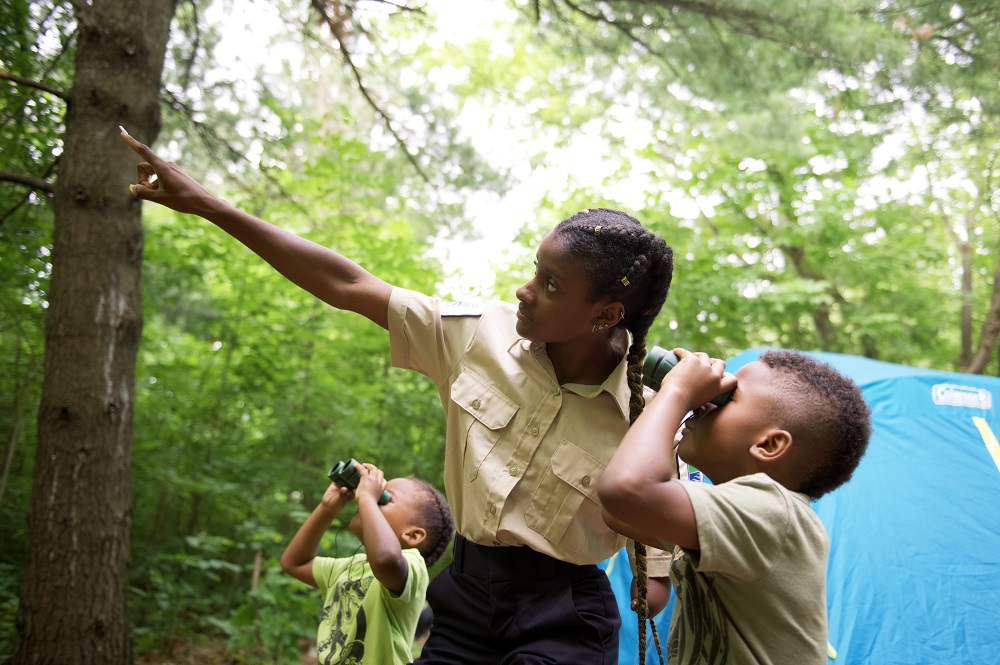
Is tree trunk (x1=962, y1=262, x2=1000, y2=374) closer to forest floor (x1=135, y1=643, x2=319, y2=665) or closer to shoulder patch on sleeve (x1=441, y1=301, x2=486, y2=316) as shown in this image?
forest floor (x1=135, y1=643, x2=319, y2=665)

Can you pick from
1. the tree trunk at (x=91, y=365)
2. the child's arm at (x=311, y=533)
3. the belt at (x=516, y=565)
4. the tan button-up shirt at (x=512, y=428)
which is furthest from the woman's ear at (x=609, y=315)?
the tree trunk at (x=91, y=365)

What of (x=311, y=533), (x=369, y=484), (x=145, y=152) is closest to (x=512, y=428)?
(x=369, y=484)

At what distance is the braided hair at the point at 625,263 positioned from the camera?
63.1 inches

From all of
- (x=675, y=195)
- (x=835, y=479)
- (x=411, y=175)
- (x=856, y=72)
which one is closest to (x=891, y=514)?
(x=835, y=479)

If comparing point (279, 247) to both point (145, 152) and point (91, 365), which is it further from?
point (91, 365)

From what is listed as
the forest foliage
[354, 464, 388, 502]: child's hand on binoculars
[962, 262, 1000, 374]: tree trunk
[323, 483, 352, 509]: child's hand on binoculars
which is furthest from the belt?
[962, 262, 1000, 374]: tree trunk

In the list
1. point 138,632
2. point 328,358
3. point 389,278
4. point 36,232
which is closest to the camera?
point 36,232

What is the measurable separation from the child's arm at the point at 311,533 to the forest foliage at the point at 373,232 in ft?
5.37

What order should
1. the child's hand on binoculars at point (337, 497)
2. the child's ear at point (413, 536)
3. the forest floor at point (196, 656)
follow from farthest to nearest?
1. the forest floor at point (196, 656)
2. the child's ear at point (413, 536)
3. the child's hand on binoculars at point (337, 497)

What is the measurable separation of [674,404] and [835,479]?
0.37m

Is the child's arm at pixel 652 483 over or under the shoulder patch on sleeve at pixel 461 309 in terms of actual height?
under

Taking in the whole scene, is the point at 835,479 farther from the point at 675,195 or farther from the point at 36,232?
the point at 675,195

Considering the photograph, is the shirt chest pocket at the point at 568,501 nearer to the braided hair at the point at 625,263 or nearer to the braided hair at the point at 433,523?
the braided hair at the point at 625,263

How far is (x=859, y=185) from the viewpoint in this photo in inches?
283
